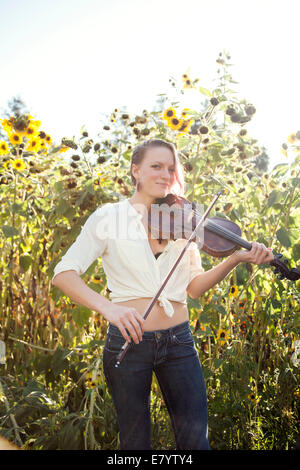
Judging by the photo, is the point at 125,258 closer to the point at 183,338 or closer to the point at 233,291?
the point at 183,338

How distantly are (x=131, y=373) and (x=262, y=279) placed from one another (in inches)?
62.7

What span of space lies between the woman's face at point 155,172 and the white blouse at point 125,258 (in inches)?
5.0

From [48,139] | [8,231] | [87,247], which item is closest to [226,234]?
[87,247]

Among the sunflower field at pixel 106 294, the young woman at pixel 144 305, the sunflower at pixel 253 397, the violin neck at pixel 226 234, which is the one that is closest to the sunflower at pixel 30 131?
the sunflower field at pixel 106 294

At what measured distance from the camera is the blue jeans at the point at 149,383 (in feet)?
5.93

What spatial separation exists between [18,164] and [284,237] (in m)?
1.76

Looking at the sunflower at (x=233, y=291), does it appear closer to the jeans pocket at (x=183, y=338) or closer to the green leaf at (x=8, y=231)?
the jeans pocket at (x=183, y=338)

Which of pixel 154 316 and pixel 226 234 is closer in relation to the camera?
pixel 154 316

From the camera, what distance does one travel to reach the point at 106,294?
3.03 meters

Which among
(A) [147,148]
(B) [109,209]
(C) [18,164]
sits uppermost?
(C) [18,164]

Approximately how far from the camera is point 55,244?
10.00 feet

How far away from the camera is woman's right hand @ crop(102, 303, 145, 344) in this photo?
5.24 ft

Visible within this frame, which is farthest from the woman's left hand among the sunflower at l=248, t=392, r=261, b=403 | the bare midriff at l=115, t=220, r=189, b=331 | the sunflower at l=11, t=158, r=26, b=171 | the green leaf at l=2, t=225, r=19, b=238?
the sunflower at l=11, t=158, r=26, b=171

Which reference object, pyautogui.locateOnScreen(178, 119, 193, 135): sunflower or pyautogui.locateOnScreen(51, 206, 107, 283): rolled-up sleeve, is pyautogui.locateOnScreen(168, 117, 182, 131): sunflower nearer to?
pyautogui.locateOnScreen(178, 119, 193, 135): sunflower
